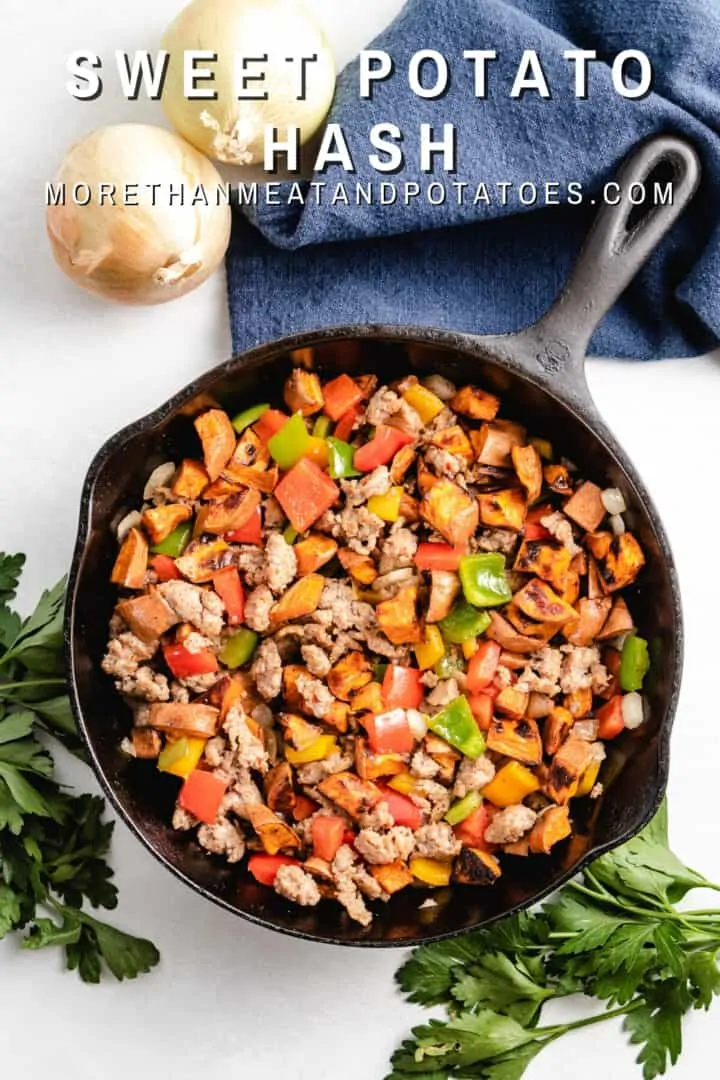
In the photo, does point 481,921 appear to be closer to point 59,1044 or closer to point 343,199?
point 59,1044

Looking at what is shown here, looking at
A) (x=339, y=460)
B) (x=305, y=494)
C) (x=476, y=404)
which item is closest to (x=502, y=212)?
(x=476, y=404)

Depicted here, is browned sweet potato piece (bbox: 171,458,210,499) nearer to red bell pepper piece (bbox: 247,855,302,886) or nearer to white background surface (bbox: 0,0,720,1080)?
white background surface (bbox: 0,0,720,1080)

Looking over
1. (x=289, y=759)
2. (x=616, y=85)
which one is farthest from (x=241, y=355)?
(x=616, y=85)

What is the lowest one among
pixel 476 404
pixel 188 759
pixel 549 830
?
pixel 549 830

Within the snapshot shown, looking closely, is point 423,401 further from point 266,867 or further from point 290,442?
point 266,867

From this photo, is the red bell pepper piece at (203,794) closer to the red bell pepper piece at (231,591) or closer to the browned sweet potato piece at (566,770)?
the red bell pepper piece at (231,591)

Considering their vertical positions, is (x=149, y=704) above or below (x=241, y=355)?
below
